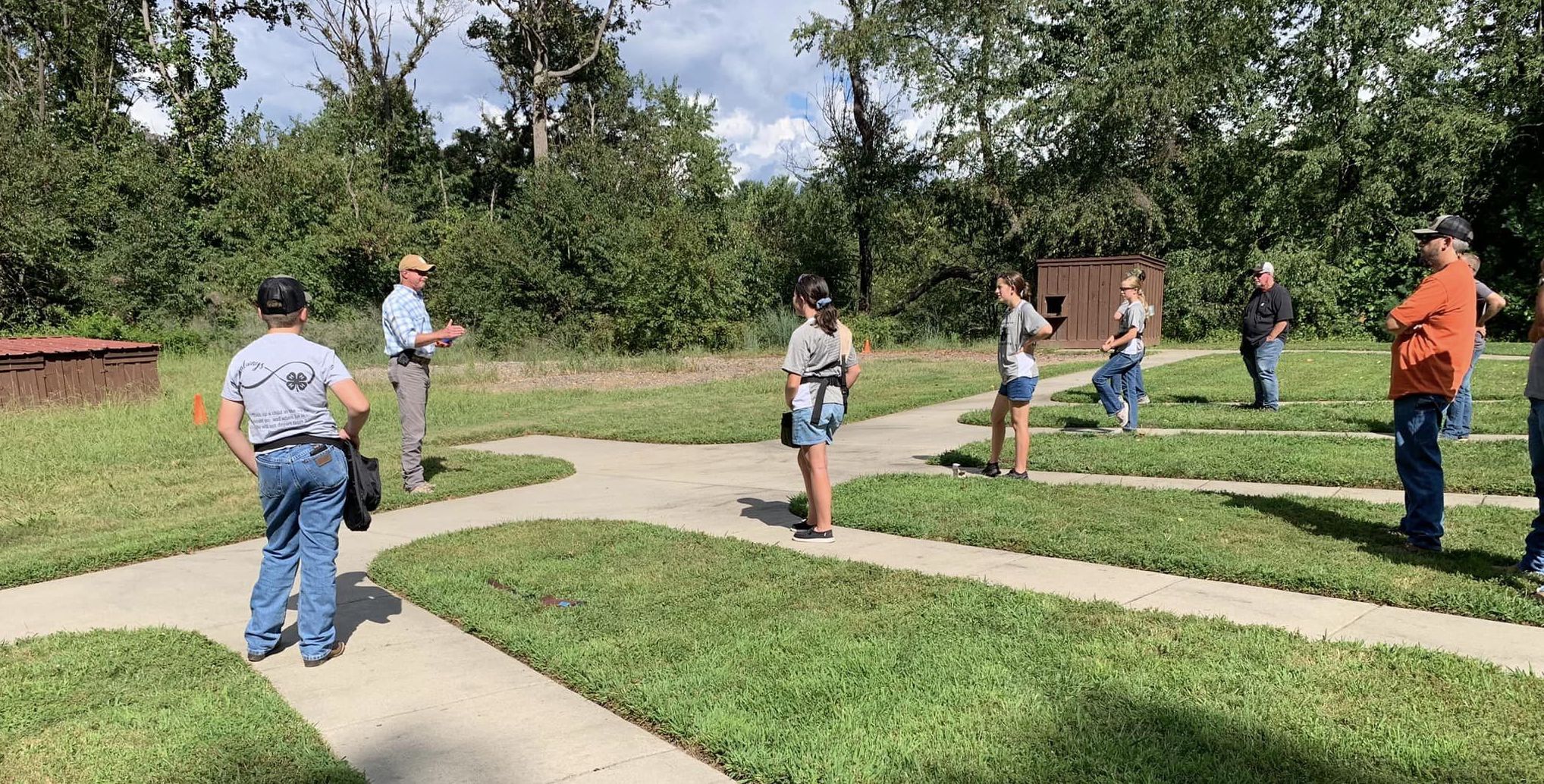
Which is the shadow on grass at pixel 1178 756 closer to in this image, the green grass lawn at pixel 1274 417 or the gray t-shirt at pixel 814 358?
the gray t-shirt at pixel 814 358

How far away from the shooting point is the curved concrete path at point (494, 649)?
3.12 m

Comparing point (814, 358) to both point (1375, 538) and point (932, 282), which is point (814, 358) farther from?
point (932, 282)

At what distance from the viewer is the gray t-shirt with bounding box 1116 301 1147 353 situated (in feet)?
30.9

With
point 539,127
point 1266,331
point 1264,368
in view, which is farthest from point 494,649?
point 539,127

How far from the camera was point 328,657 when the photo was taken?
161 inches

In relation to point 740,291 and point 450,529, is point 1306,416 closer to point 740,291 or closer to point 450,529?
point 450,529

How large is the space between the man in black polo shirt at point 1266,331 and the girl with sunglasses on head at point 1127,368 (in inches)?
54.4

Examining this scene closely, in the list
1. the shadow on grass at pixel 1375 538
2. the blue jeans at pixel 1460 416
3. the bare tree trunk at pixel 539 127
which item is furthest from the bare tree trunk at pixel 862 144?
the shadow on grass at pixel 1375 538

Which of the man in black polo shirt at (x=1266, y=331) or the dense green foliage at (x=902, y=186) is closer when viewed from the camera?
the man in black polo shirt at (x=1266, y=331)

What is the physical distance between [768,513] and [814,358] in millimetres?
1592

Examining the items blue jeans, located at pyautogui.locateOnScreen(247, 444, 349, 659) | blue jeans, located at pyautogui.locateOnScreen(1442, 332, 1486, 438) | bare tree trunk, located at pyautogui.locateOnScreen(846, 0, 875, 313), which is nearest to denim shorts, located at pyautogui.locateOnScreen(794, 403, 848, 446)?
→ blue jeans, located at pyautogui.locateOnScreen(247, 444, 349, 659)

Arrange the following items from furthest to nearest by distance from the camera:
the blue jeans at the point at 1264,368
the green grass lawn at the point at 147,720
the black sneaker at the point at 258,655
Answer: the blue jeans at the point at 1264,368 < the black sneaker at the point at 258,655 < the green grass lawn at the point at 147,720

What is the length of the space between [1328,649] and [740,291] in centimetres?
2233

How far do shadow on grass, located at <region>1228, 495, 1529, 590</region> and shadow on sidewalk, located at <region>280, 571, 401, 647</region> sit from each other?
5298mm
